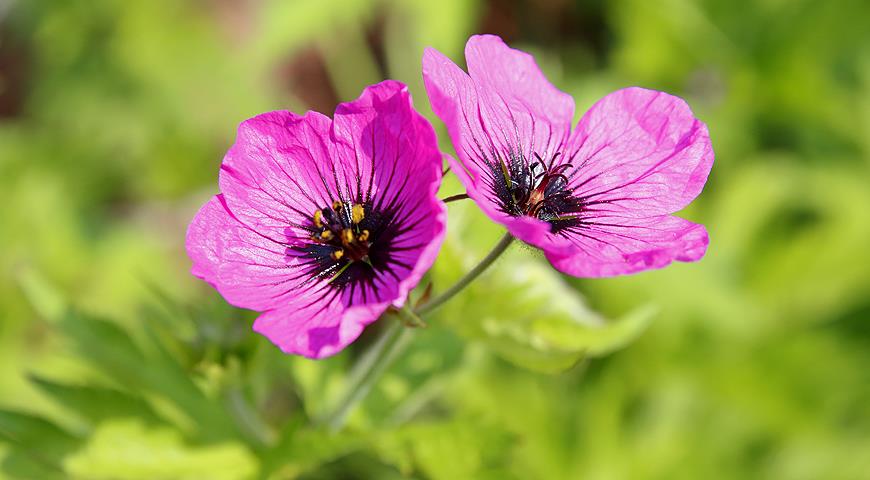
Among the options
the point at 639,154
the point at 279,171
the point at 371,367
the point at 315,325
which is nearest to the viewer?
the point at 315,325

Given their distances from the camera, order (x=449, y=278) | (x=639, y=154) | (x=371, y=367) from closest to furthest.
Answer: (x=639, y=154) → (x=371, y=367) → (x=449, y=278)

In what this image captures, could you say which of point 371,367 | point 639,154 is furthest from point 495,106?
point 371,367

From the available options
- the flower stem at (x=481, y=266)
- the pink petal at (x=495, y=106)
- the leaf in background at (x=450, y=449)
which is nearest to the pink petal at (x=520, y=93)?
the pink petal at (x=495, y=106)

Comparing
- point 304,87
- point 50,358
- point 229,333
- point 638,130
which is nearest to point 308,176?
point 229,333

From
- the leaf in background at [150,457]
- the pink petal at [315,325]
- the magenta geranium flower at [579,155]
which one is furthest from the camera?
the leaf in background at [150,457]

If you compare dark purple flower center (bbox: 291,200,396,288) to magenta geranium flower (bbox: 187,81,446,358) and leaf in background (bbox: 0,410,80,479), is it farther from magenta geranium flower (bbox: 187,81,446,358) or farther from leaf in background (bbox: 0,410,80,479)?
leaf in background (bbox: 0,410,80,479)

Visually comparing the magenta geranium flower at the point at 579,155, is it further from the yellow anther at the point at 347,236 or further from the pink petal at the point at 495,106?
the yellow anther at the point at 347,236

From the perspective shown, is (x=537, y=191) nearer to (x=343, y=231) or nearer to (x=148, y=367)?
(x=343, y=231)

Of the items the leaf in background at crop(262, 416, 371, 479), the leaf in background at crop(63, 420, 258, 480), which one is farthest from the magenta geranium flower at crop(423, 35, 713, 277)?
the leaf in background at crop(63, 420, 258, 480)
